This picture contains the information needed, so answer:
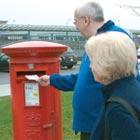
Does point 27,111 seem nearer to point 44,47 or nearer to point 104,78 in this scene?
point 44,47

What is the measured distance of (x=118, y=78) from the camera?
2.68 m

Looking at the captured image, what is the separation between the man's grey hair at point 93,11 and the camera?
4359 mm

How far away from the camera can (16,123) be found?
5.37 m

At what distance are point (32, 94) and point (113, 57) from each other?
263 centimetres

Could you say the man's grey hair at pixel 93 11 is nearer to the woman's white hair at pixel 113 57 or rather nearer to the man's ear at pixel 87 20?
the man's ear at pixel 87 20

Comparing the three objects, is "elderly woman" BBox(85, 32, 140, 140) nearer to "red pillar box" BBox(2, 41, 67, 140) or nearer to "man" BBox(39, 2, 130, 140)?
"man" BBox(39, 2, 130, 140)

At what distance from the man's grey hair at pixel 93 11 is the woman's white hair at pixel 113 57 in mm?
1640

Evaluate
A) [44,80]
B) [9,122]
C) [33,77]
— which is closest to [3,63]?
[9,122]

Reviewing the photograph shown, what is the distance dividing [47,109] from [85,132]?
1010mm

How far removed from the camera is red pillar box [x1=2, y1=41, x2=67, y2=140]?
5.21 m

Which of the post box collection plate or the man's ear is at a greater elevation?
the man's ear

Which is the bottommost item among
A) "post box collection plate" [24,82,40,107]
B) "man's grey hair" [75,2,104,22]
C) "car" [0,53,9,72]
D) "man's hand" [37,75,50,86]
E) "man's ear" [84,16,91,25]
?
"car" [0,53,9,72]

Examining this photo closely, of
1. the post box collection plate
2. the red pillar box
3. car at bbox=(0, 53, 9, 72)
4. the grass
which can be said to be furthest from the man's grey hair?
car at bbox=(0, 53, 9, 72)

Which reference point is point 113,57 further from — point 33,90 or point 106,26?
point 33,90
